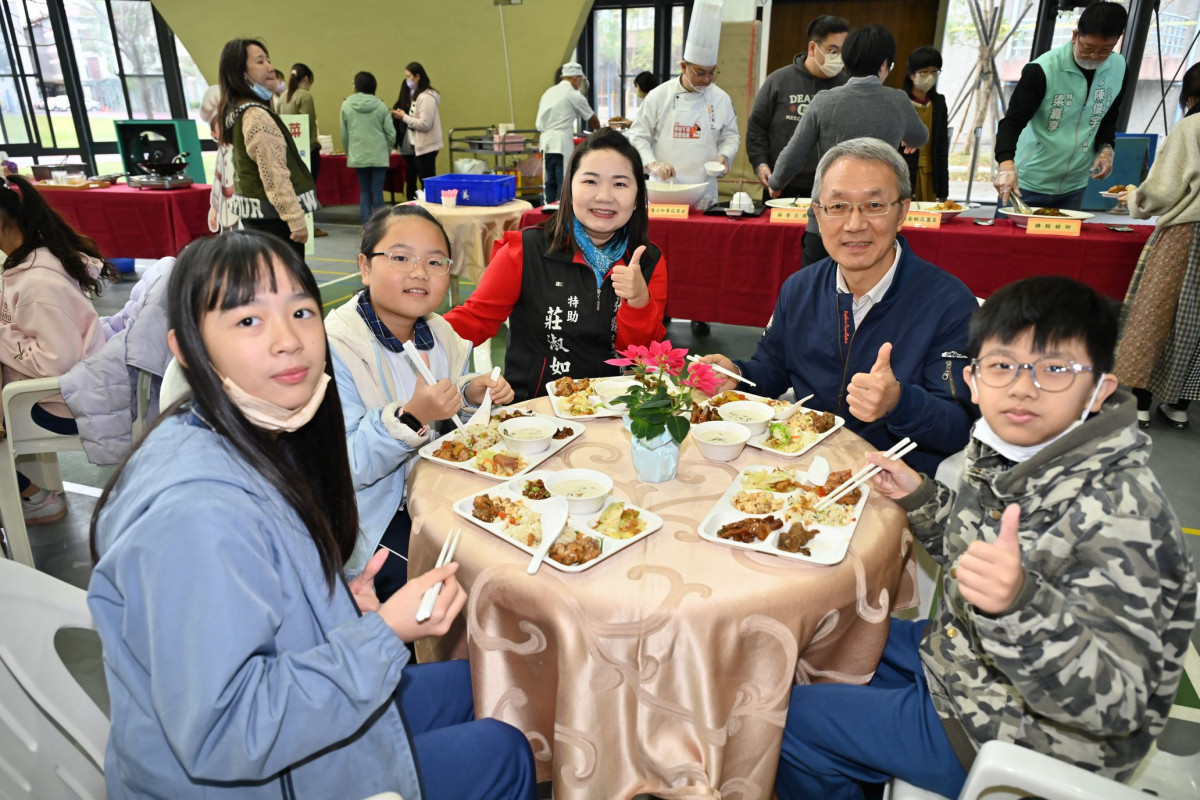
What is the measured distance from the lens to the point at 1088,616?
959 mm

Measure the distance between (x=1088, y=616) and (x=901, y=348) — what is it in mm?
1076

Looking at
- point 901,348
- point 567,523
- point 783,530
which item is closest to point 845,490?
point 783,530

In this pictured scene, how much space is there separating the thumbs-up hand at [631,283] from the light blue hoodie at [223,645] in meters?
1.41

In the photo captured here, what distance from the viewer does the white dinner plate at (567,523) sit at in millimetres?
1218

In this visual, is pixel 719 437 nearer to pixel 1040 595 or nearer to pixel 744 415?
pixel 744 415

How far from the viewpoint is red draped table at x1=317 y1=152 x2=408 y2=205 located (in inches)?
387

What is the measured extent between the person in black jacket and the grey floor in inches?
64.0

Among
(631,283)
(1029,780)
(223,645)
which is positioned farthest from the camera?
(631,283)

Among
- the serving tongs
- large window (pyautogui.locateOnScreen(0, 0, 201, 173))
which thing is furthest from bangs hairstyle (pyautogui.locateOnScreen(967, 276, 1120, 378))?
large window (pyautogui.locateOnScreen(0, 0, 201, 173))

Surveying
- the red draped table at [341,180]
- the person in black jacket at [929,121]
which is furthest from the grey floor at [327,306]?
the red draped table at [341,180]

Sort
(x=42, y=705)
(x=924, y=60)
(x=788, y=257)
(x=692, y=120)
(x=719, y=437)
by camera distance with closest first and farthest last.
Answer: (x=42, y=705), (x=719, y=437), (x=788, y=257), (x=692, y=120), (x=924, y=60)

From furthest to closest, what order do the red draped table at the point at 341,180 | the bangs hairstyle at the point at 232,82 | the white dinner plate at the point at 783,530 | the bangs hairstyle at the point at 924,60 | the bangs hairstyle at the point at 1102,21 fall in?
the red draped table at the point at 341,180
the bangs hairstyle at the point at 924,60
the bangs hairstyle at the point at 232,82
the bangs hairstyle at the point at 1102,21
the white dinner plate at the point at 783,530

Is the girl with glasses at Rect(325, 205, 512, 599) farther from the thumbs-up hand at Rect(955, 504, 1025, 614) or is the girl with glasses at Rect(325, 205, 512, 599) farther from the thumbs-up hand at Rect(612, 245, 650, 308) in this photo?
the thumbs-up hand at Rect(955, 504, 1025, 614)

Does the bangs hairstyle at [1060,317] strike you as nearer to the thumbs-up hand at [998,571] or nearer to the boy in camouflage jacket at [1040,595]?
the boy in camouflage jacket at [1040,595]
